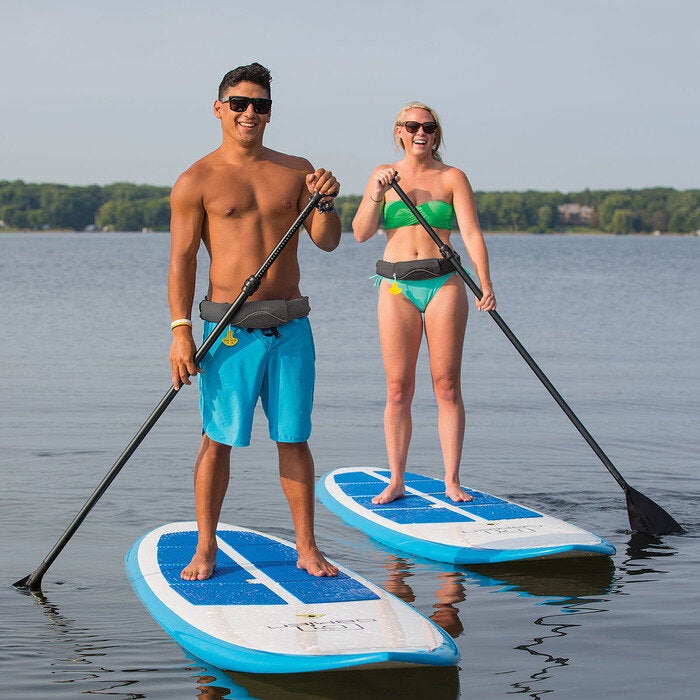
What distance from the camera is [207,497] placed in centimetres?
609

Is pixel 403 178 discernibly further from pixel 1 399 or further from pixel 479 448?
pixel 1 399

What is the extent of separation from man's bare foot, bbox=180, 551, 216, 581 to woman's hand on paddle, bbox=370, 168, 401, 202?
8.21ft

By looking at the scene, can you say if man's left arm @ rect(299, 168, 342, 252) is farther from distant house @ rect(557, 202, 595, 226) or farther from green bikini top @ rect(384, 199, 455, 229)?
distant house @ rect(557, 202, 595, 226)

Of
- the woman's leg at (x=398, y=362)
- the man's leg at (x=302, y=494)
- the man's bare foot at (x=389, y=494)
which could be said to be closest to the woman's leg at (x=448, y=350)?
the woman's leg at (x=398, y=362)

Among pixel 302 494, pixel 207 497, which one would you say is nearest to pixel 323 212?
pixel 302 494

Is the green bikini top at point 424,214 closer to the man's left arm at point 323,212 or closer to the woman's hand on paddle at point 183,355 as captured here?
the man's left arm at point 323,212

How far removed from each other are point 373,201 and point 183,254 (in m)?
1.95

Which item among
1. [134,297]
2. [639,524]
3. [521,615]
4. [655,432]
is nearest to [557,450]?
[655,432]

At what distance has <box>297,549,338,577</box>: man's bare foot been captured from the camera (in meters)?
6.16

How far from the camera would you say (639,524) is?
7.84m

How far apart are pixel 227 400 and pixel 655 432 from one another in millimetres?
6670

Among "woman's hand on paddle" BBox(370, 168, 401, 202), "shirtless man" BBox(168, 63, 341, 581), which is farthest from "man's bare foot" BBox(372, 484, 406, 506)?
"shirtless man" BBox(168, 63, 341, 581)

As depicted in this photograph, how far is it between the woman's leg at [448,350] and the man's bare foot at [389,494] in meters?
0.47

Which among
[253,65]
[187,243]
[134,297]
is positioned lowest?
[134,297]
